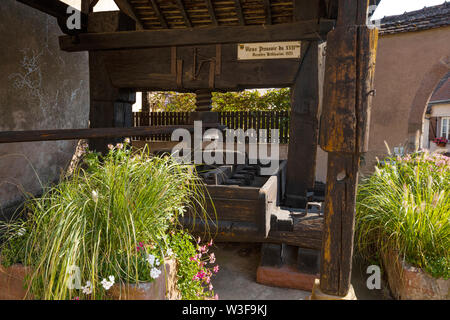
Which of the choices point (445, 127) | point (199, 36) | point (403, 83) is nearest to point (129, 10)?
point (199, 36)

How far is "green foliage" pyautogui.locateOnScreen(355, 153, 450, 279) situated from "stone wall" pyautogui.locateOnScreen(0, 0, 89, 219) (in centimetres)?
429

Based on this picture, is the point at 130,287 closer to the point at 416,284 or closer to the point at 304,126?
the point at 416,284

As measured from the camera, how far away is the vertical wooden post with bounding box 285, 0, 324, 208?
393cm

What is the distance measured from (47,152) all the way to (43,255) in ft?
14.2

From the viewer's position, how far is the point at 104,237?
6.77 ft

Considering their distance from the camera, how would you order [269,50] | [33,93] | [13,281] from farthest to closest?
[33,93]
[269,50]
[13,281]

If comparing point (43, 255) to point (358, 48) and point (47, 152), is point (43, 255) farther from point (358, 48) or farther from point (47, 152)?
point (47, 152)

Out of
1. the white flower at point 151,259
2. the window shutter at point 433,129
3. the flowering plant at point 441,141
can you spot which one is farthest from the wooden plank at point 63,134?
the window shutter at point 433,129

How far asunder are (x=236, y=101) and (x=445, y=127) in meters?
13.3

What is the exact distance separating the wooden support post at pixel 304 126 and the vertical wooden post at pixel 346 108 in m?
1.88

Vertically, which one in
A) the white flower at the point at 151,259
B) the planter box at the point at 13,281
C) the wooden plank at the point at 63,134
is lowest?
the planter box at the point at 13,281

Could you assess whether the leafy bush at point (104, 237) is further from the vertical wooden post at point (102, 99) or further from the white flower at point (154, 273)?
the vertical wooden post at point (102, 99)

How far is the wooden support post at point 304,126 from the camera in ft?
13.0

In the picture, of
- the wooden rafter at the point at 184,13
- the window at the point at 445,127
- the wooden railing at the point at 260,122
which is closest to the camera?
the wooden rafter at the point at 184,13
